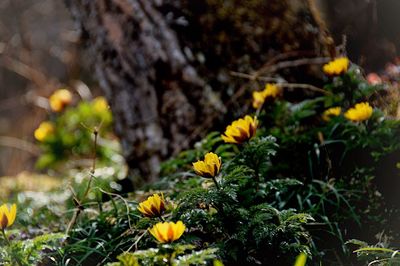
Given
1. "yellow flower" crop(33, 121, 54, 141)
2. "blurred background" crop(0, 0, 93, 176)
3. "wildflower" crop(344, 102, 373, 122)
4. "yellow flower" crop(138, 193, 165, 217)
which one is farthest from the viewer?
"blurred background" crop(0, 0, 93, 176)

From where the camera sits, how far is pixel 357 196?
207 centimetres

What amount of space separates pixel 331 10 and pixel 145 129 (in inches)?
57.5

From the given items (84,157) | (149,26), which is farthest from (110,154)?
(149,26)

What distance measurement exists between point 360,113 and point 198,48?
96 cm

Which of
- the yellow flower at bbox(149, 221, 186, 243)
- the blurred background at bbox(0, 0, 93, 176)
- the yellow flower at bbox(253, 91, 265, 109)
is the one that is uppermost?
the yellow flower at bbox(149, 221, 186, 243)

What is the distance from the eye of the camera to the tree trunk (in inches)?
105

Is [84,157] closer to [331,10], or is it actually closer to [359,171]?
[331,10]

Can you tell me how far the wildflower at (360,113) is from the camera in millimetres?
2059

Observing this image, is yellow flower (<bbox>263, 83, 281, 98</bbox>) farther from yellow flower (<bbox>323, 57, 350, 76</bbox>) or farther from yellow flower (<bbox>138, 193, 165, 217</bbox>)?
yellow flower (<bbox>138, 193, 165, 217</bbox>)

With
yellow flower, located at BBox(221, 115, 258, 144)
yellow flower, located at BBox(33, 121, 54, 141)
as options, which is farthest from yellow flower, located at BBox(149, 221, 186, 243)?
yellow flower, located at BBox(33, 121, 54, 141)

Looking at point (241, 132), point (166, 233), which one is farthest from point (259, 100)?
point (166, 233)

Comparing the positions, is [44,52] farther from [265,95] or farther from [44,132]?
[265,95]

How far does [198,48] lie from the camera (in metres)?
2.69

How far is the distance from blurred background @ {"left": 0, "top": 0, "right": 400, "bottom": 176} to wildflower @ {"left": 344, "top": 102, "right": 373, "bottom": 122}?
3.99ft
